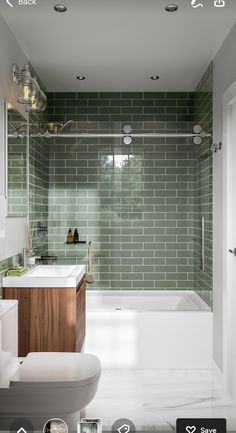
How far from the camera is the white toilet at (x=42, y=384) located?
0.80m

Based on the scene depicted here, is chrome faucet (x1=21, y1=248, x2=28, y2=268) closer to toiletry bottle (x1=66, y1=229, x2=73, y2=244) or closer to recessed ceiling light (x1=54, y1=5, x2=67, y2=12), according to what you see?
toiletry bottle (x1=66, y1=229, x2=73, y2=244)

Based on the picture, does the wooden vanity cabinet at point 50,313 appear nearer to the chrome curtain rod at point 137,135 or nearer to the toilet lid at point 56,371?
the toilet lid at point 56,371

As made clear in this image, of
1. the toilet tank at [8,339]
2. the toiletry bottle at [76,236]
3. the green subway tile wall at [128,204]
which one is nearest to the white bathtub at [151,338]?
the green subway tile wall at [128,204]

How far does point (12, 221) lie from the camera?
228cm

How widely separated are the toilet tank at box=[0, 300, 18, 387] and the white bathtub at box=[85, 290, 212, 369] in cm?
137

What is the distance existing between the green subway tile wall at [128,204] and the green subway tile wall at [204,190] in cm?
7

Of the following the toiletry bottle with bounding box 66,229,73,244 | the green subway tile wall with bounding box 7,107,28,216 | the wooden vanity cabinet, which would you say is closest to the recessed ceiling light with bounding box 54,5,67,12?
the green subway tile wall with bounding box 7,107,28,216

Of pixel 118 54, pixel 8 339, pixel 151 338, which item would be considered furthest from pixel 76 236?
pixel 8 339

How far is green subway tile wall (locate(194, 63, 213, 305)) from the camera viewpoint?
9.24 ft

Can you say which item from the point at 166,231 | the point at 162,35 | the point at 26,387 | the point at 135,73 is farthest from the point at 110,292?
the point at 26,387

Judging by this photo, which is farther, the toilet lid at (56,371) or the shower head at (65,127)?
the shower head at (65,127)

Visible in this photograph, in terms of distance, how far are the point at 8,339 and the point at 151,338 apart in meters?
1.59

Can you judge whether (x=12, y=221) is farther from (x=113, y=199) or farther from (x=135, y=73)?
(x=135, y=73)

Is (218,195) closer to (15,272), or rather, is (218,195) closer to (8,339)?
(15,272)
